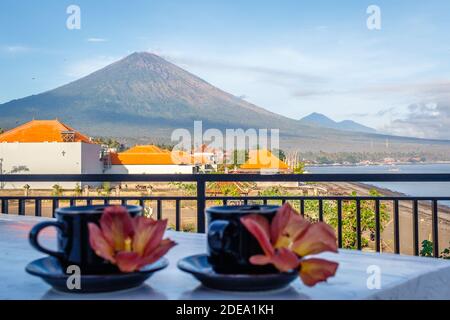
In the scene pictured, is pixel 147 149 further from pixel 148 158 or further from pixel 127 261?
pixel 127 261

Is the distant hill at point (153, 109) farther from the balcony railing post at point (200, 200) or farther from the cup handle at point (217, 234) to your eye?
the cup handle at point (217, 234)

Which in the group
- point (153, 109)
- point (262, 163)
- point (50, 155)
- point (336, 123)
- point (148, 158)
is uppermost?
point (336, 123)

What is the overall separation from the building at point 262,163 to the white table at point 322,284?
26.3m

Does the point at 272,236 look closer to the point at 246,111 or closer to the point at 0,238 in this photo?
the point at 0,238

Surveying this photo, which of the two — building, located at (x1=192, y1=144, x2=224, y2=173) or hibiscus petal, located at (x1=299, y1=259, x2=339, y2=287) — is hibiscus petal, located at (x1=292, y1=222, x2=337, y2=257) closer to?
hibiscus petal, located at (x1=299, y1=259, x2=339, y2=287)

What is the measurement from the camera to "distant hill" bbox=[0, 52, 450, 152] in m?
62.9

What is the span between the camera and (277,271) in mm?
604

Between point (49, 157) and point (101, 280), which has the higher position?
point (49, 157)

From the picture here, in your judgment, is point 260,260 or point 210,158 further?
point 210,158

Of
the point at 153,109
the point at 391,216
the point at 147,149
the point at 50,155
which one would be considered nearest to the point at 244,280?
the point at 391,216

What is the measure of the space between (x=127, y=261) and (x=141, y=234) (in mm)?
37

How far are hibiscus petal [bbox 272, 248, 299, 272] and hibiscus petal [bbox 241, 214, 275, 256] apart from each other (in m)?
0.01

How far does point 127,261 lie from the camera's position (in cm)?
58
